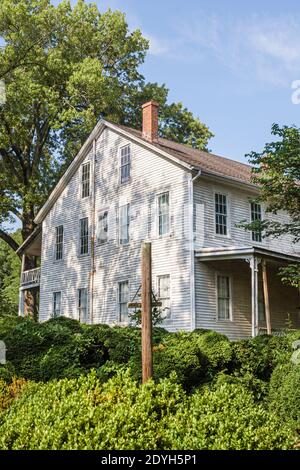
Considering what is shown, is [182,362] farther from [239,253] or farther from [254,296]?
[239,253]

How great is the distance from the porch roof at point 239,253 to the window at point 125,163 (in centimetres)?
570

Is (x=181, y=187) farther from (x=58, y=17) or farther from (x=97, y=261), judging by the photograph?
(x=58, y=17)

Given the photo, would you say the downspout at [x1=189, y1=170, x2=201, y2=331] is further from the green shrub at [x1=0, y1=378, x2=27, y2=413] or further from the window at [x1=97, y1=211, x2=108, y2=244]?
the green shrub at [x1=0, y1=378, x2=27, y2=413]

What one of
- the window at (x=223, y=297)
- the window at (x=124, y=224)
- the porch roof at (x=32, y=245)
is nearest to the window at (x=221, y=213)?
the window at (x=223, y=297)

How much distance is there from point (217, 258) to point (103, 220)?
7.03m

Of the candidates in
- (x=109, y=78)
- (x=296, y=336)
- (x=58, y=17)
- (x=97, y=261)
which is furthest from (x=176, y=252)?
(x=58, y=17)

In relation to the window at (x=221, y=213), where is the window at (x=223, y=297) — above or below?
below

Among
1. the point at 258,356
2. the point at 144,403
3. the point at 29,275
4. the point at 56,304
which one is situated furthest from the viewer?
the point at 29,275

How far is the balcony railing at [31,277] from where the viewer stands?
29.3 meters

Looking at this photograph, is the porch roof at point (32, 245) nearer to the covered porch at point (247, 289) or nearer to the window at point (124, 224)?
the window at point (124, 224)

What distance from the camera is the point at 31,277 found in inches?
1200

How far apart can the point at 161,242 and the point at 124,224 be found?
8.93 feet

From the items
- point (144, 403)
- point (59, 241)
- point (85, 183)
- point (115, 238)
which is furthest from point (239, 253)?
point (144, 403)

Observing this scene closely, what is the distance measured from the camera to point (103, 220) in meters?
25.0
